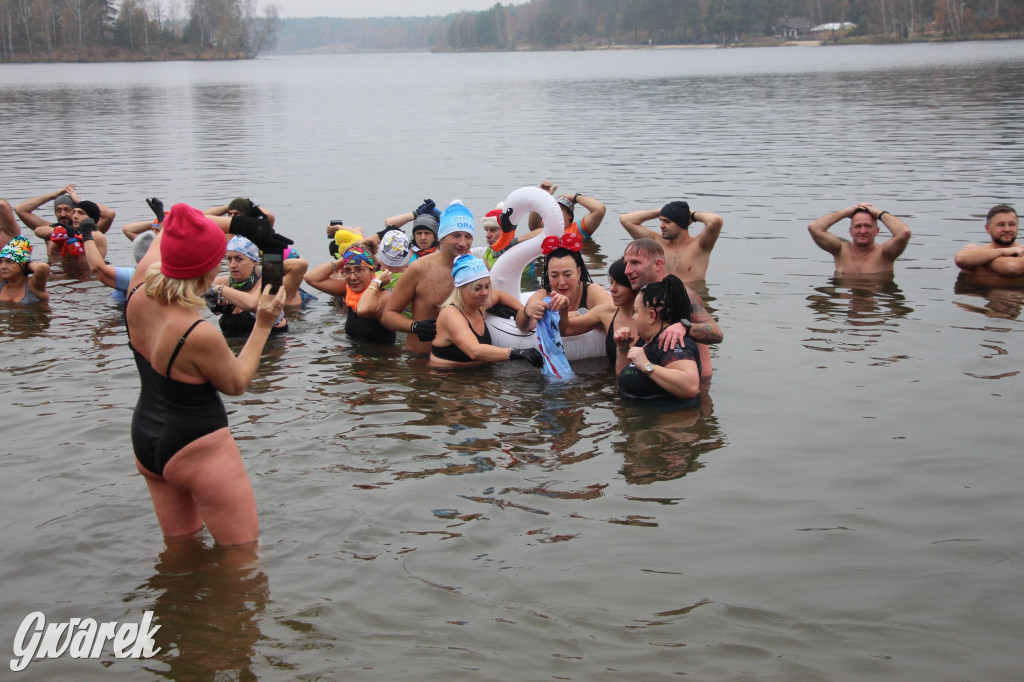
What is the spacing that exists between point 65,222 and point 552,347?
8.72 m

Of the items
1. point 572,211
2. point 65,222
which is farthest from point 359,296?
point 65,222

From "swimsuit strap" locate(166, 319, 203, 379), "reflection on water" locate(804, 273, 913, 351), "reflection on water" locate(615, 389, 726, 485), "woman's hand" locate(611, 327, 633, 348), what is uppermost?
"swimsuit strap" locate(166, 319, 203, 379)

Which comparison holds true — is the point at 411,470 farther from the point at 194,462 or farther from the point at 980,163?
the point at 980,163

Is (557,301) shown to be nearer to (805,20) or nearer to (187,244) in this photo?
(187,244)

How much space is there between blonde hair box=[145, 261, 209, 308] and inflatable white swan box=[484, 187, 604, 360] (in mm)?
4695

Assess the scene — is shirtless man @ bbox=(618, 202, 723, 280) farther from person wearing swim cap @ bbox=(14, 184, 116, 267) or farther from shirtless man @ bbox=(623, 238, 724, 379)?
person wearing swim cap @ bbox=(14, 184, 116, 267)

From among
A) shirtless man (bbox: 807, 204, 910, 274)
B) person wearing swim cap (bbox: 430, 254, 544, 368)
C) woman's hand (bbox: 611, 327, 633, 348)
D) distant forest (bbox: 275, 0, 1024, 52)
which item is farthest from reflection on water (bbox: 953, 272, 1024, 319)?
distant forest (bbox: 275, 0, 1024, 52)

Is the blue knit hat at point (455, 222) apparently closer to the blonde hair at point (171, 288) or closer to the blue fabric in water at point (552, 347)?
the blue fabric in water at point (552, 347)

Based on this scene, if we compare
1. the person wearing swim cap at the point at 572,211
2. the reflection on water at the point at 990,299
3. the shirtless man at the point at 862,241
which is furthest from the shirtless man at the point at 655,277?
the shirtless man at the point at 862,241

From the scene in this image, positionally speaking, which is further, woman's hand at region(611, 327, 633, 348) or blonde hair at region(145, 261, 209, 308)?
woman's hand at region(611, 327, 633, 348)

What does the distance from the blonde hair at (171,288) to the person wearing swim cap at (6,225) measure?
8.87 metres

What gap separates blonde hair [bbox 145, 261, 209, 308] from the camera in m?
4.39

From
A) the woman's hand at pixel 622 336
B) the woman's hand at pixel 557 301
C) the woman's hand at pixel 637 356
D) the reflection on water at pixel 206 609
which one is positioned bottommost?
the reflection on water at pixel 206 609

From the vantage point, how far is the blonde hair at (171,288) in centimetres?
439
